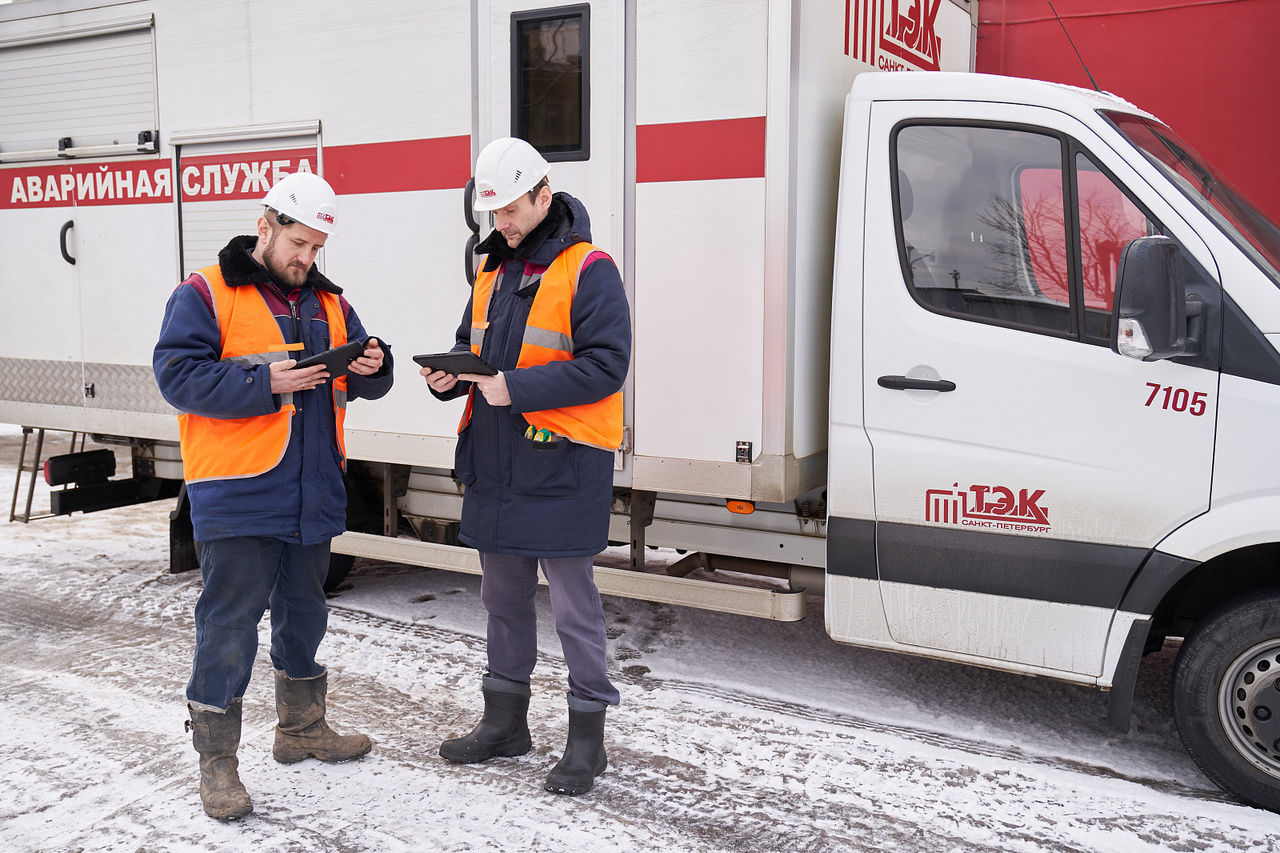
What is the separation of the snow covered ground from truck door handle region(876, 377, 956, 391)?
52.7 inches

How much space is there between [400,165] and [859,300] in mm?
2246

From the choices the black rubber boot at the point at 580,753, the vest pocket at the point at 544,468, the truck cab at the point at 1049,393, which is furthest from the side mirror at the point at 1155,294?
the black rubber boot at the point at 580,753

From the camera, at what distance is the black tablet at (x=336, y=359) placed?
350 centimetres

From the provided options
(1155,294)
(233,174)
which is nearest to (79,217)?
(233,174)

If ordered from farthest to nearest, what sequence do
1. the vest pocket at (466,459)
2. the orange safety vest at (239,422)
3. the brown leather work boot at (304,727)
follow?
the brown leather work boot at (304,727) < the vest pocket at (466,459) < the orange safety vest at (239,422)

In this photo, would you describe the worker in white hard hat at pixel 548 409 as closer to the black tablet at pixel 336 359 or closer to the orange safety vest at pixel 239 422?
the black tablet at pixel 336 359

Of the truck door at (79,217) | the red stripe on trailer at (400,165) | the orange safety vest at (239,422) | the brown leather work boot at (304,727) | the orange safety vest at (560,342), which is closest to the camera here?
the orange safety vest at (239,422)

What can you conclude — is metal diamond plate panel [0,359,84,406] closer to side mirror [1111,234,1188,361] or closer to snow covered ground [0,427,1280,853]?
snow covered ground [0,427,1280,853]

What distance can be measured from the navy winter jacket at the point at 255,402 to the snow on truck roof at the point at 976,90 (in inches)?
80.6

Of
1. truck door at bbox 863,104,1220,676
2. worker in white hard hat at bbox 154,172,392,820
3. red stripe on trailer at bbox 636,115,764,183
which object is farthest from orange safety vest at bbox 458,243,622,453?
truck door at bbox 863,104,1220,676

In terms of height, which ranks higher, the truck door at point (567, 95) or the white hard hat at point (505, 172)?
the truck door at point (567, 95)

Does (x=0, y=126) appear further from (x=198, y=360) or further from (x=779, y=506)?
(x=779, y=506)

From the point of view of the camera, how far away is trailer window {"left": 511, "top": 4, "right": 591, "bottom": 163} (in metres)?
4.61

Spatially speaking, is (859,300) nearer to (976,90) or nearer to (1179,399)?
(976,90)
